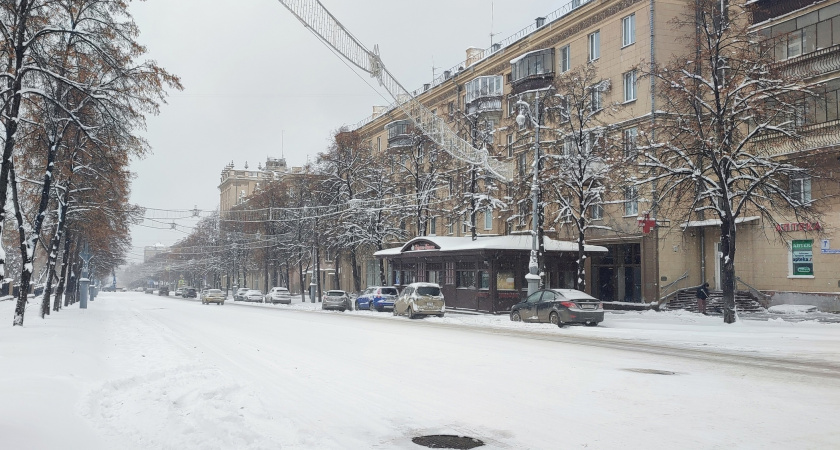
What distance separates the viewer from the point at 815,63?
28.7m

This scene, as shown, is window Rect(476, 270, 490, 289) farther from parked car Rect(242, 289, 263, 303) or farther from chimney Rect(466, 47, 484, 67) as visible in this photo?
parked car Rect(242, 289, 263, 303)

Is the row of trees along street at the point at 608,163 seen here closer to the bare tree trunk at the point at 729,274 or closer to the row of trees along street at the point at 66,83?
the bare tree trunk at the point at 729,274

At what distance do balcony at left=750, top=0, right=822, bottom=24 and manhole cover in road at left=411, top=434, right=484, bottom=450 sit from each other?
2919cm

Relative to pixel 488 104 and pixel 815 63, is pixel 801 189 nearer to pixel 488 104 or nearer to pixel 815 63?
pixel 815 63

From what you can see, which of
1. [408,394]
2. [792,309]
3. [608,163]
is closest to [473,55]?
[608,163]

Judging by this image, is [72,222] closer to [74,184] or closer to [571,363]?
[74,184]

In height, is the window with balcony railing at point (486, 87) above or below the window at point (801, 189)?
above

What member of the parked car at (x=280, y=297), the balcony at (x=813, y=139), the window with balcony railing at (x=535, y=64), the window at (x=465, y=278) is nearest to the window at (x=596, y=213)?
the window at (x=465, y=278)

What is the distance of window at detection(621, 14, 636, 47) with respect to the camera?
3802 cm

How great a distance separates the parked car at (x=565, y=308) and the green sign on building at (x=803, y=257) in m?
11.3

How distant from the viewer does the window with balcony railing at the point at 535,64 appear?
1692 inches

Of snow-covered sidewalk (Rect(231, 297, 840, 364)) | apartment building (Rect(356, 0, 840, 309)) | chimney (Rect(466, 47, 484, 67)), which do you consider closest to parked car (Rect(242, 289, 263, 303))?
apartment building (Rect(356, 0, 840, 309))

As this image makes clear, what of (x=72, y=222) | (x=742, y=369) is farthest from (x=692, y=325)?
(x=72, y=222)

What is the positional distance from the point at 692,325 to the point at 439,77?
41267mm
